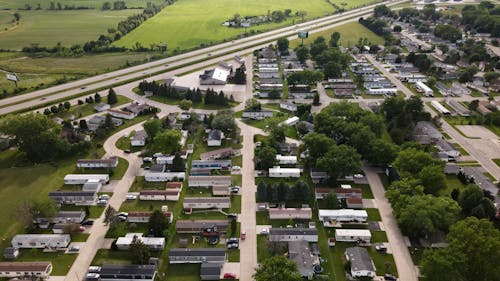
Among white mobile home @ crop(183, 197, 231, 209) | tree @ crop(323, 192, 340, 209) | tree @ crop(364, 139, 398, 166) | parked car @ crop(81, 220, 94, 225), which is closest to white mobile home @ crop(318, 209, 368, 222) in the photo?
tree @ crop(323, 192, 340, 209)

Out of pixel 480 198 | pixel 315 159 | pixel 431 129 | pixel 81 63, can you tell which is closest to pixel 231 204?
pixel 315 159

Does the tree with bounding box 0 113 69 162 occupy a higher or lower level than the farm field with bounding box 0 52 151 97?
lower

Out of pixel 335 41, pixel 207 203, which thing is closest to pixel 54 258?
pixel 207 203

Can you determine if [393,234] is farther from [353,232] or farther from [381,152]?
[381,152]

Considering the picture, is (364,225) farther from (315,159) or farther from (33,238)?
(33,238)

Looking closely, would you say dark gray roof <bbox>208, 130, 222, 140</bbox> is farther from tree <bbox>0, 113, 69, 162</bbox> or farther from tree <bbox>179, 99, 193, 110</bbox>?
tree <bbox>0, 113, 69, 162</bbox>

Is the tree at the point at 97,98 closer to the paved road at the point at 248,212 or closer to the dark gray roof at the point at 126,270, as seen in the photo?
the paved road at the point at 248,212
